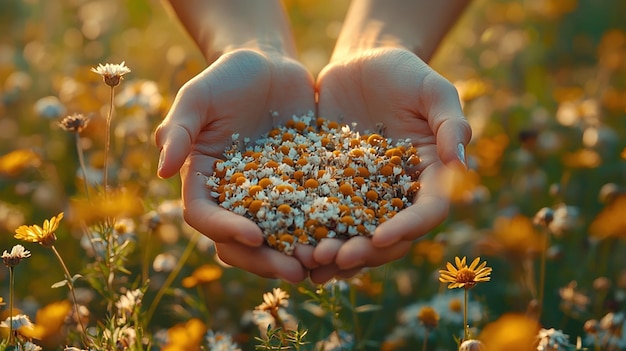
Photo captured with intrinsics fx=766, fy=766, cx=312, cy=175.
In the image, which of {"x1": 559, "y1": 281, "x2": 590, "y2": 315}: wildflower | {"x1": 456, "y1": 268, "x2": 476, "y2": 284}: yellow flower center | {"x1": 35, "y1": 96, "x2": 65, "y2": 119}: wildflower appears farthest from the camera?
{"x1": 35, "y1": 96, "x2": 65, "y2": 119}: wildflower

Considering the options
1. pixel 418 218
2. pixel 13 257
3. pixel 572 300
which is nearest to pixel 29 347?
pixel 13 257

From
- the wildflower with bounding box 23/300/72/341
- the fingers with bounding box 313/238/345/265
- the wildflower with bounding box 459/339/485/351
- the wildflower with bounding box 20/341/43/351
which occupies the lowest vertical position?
the wildflower with bounding box 20/341/43/351

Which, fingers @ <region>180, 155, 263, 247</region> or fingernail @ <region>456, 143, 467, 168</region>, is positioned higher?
fingernail @ <region>456, 143, 467, 168</region>

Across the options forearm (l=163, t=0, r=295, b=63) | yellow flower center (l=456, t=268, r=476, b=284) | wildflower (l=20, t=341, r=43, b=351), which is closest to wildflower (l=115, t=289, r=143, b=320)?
wildflower (l=20, t=341, r=43, b=351)

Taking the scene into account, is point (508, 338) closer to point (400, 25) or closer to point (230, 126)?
point (230, 126)

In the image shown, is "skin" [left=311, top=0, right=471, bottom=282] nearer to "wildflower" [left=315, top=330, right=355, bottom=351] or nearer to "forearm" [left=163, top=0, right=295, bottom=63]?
"forearm" [left=163, top=0, right=295, bottom=63]

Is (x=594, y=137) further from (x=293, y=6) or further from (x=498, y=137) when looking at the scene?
(x=293, y=6)
